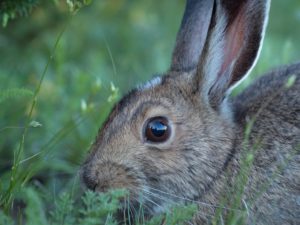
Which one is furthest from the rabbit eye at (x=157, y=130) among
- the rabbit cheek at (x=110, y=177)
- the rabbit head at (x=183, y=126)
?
the rabbit cheek at (x=110, y=177)

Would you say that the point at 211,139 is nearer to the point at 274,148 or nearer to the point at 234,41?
the point at 274,148

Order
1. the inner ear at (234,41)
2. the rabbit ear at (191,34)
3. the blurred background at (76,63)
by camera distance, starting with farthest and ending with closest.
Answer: the blurred background at (76,63) < the rabbit ear at (191,34) < the inner ear at (234,41)

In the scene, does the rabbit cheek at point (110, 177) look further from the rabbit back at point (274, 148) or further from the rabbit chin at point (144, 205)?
the rabbit back at point (274, 148)

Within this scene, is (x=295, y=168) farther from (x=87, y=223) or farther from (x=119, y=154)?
(x=87, y=223)

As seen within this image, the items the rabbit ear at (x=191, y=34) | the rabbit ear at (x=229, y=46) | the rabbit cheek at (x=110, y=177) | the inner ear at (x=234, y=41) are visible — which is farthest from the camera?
the rabbit ear at (x=191, y=34)

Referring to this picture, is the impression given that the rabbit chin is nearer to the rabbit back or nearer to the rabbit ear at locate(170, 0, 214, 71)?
the rabbit back

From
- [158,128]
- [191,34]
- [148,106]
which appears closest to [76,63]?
[191,34]

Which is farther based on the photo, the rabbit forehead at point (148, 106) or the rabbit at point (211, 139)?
the rabbit forehead at point (148, 106)
